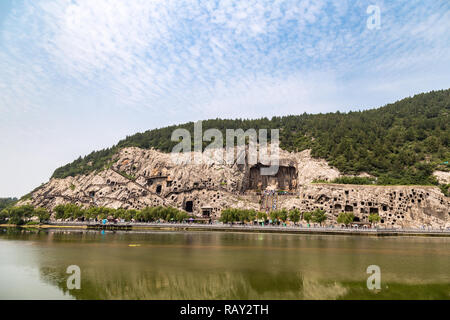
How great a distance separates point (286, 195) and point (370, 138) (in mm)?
29116

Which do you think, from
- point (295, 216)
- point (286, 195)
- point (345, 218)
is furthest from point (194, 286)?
point (286, 195)

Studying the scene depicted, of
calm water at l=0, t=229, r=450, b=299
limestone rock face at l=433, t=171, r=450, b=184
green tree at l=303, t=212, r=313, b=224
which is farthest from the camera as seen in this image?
limestone rock face at l=433, t=171, r=450, b=184

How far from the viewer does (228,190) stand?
9131 cm

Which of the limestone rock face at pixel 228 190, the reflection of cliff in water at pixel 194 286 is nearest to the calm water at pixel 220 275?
the reflection of cliff in water at pixel 194 286

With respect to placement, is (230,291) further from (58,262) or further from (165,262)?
(58,262)

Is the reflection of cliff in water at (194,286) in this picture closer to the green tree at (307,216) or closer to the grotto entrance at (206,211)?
the green tree at (307,216)

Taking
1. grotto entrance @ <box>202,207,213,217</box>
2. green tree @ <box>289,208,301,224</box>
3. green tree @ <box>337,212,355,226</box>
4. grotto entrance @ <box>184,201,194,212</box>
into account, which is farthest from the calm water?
grotto entrance @ <box>184,201,194,212</box>

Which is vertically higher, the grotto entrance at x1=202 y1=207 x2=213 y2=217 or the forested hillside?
the forested hillside

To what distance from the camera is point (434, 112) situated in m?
99.6

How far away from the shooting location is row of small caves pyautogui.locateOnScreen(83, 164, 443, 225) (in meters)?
69.8

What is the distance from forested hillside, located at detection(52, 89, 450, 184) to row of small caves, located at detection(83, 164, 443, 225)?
6.76 m

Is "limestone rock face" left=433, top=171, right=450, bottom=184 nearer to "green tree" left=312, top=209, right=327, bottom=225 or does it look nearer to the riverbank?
the riverbank
